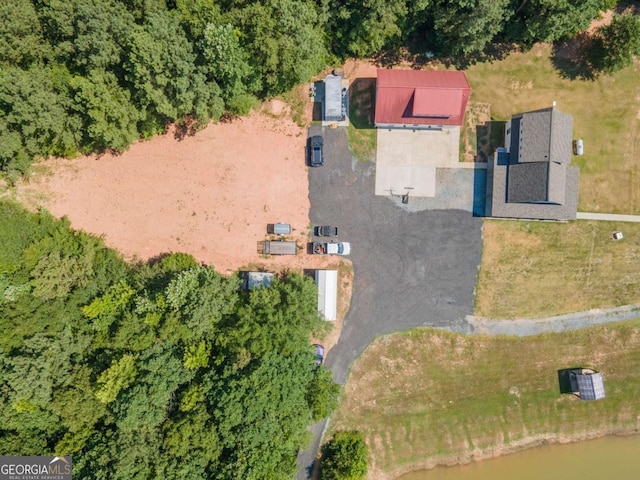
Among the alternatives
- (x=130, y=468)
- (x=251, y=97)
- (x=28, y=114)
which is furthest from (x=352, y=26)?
(x=130, y=468)

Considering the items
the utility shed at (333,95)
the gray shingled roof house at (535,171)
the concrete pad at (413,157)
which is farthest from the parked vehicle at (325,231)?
the gray shingled roof house at (535,171)

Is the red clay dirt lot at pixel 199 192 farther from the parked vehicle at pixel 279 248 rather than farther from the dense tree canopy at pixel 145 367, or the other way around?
the dense tree canopy at pixel 145 367

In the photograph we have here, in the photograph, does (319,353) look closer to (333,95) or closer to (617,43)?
(333,95)

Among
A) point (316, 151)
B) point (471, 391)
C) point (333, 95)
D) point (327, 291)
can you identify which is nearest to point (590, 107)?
point (333, 95)

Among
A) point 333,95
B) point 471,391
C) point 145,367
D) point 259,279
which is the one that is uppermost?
point 333,95

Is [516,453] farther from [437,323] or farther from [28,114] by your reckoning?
[28,114]

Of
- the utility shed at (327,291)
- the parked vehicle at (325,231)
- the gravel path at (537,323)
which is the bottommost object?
the gravel path at (537,323)
